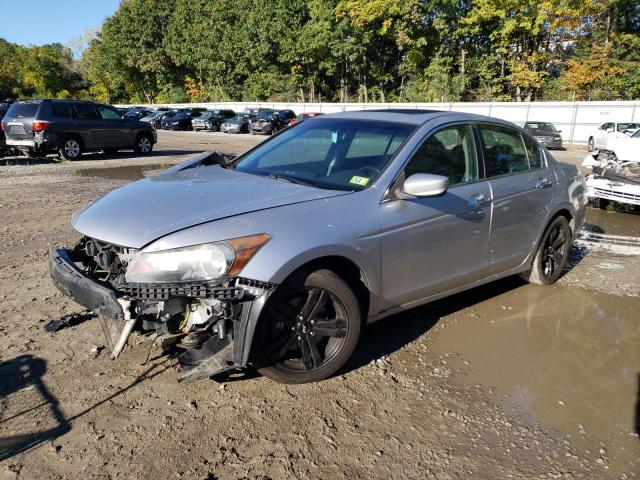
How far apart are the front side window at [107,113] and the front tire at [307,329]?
14766 mm

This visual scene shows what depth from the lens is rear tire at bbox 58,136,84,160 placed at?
50.3 ft

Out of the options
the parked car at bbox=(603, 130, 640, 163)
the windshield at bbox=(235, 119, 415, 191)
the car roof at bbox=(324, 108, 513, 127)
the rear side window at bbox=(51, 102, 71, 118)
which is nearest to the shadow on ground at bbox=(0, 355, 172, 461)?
the windshield at bbox=(235, 119, 415, 191)

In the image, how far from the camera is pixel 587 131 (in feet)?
108

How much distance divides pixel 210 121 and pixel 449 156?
34120 mm

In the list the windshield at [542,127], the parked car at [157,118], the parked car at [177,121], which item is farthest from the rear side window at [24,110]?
the parked car at [157,118]

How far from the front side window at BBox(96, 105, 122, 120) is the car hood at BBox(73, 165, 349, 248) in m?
13.5

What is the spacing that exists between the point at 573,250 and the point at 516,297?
2.20m

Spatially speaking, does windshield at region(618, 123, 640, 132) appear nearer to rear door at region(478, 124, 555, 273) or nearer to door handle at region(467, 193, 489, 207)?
rear door at region(478, 124, 555, 273)

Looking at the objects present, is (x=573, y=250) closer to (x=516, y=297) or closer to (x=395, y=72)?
(x=516, y=297)

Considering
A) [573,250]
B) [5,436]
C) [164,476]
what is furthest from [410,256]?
[573,250]

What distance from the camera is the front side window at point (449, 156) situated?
3891 mm

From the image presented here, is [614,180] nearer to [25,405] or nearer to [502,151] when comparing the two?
[502,151]

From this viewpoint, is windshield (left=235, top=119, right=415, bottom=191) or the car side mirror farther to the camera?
windshield (left=235, top=119, right=415, bottom=191)

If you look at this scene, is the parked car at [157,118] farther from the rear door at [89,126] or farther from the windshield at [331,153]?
the windshield at [331,153]
